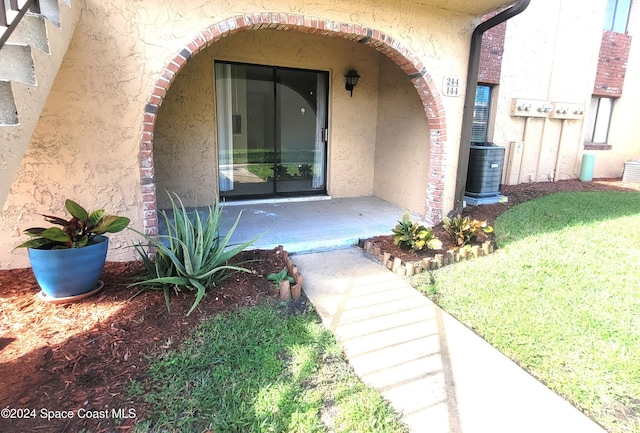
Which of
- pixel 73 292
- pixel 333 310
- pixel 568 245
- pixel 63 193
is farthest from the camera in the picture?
pixel 568 245

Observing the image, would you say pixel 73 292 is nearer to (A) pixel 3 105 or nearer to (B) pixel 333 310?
(A) pixel 3 105

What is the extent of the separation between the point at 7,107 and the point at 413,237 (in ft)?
12.0

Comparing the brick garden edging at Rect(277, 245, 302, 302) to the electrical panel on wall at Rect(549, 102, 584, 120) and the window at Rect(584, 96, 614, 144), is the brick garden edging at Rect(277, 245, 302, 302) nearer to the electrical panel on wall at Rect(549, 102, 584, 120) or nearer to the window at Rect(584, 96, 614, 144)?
the electrical panel on wall at Rect(549, 102, 584, 120)

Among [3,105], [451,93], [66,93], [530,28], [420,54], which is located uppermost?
[530,28]

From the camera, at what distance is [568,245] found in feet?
13.7

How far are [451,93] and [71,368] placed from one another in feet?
15.9

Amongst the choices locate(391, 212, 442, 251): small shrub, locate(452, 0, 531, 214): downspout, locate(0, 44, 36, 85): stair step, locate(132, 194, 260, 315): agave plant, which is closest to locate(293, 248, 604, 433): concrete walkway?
locate(391, 212, 442, 251): small shrub

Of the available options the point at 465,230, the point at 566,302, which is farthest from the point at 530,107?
the point at 566,302

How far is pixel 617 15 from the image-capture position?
8.44 metres

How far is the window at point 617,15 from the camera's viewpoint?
27.3 ft

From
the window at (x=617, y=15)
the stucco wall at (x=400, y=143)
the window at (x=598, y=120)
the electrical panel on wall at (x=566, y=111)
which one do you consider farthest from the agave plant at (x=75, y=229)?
the window at (x=617, y=15)

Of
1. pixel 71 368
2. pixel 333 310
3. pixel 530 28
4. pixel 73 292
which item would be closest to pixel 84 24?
pixel 73 292

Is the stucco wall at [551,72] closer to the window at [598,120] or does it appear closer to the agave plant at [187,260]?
the window at [598,120]

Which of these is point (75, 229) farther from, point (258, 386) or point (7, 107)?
point (258, 386)
